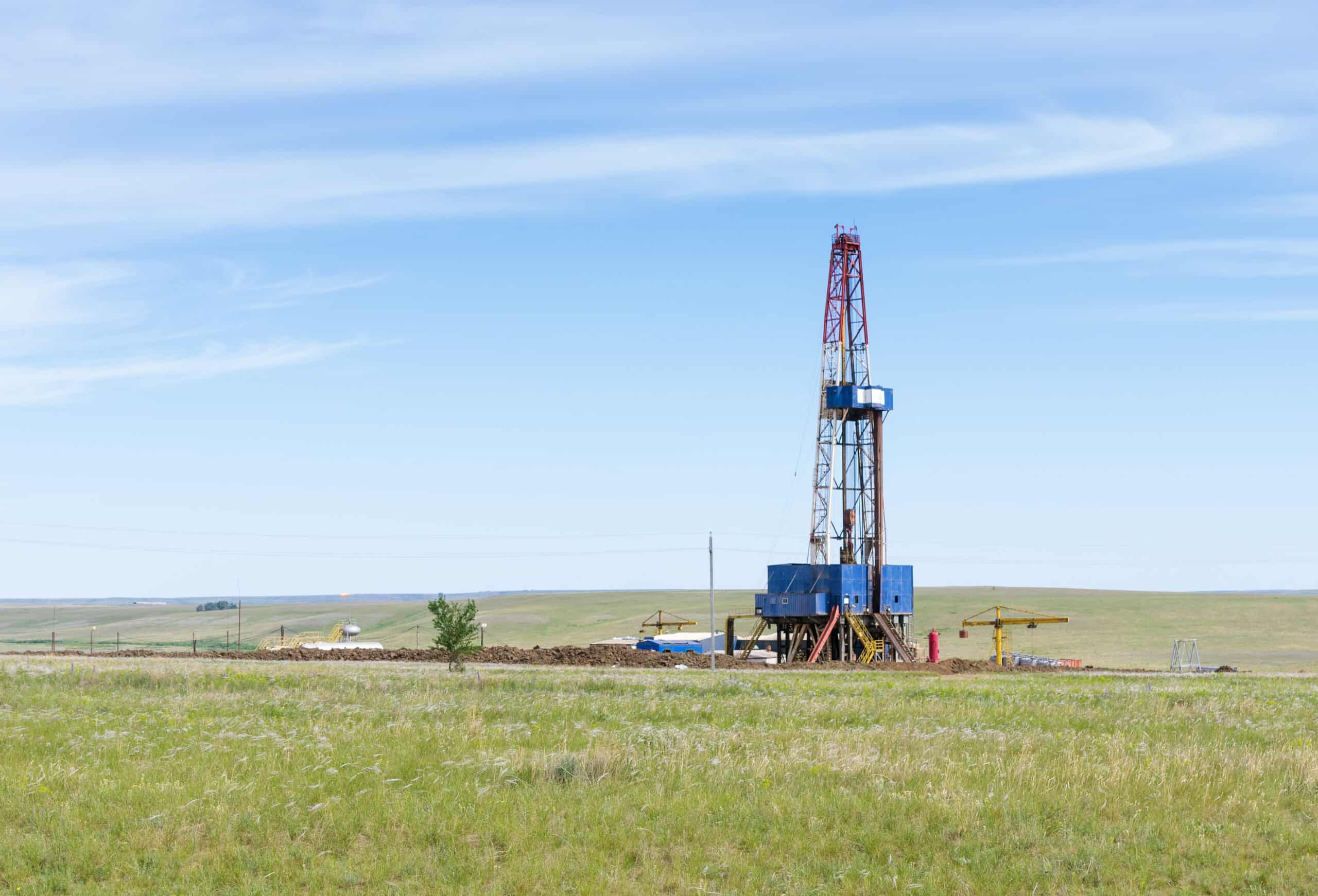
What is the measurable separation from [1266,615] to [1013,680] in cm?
9531

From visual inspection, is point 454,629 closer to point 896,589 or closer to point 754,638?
point 754,638

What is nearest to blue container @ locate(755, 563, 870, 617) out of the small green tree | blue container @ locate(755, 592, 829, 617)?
blue container @ locate(755, 592, 829, 617)

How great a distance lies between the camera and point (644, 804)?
53.0 feet

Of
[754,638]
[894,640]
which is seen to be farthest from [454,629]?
[894,640]

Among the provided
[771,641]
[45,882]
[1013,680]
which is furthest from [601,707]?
[771,641]

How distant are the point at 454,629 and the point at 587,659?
14.0 meters

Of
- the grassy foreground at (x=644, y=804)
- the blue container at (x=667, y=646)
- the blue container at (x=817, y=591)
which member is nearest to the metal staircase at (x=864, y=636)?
the blue container at (x=817, y=591)

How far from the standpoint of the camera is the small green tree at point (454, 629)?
44.5 m

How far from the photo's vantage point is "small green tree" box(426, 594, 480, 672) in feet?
146

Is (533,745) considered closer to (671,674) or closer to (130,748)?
(130,748)

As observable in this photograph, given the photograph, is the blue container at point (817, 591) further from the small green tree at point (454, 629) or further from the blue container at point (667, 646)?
the small green tree at point (454, 629)

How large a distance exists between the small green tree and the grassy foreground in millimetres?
18906

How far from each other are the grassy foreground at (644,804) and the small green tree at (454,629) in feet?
62.0

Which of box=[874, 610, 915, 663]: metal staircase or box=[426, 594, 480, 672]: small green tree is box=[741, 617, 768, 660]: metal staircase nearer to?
A: box=[874, 610, 915, 663]: metal staircase
